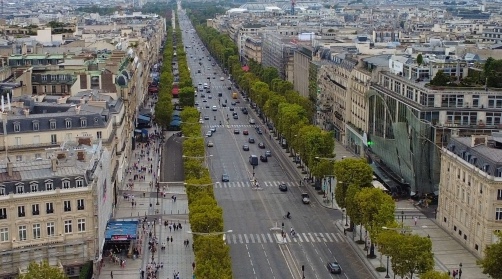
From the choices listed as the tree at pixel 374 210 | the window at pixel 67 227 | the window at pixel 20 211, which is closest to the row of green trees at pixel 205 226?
the window at pixel 67 227

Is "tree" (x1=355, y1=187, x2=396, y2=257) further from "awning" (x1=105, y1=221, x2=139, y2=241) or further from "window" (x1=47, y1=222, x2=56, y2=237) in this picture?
"window" (x1=47, y1=222, x2=56, y2=237)

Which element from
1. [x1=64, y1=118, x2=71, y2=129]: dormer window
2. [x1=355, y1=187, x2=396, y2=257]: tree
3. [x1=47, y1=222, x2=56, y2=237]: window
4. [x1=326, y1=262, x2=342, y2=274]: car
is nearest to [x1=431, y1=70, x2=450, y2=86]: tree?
[x1=355, y1=187, x2=396, y2=257]: tree

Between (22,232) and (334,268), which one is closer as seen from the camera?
(22,232)

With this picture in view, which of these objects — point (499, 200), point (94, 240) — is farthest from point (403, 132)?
point (94, 240)

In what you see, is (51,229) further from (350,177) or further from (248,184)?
(248,184)

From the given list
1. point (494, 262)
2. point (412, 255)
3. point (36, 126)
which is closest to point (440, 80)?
point (494, 262)

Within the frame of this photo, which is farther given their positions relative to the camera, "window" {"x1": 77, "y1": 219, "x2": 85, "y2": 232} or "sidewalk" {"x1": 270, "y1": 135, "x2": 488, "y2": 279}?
"sidewalk" {"x1": 270, "y1": 135, "x2": 488, "y2": 279}
